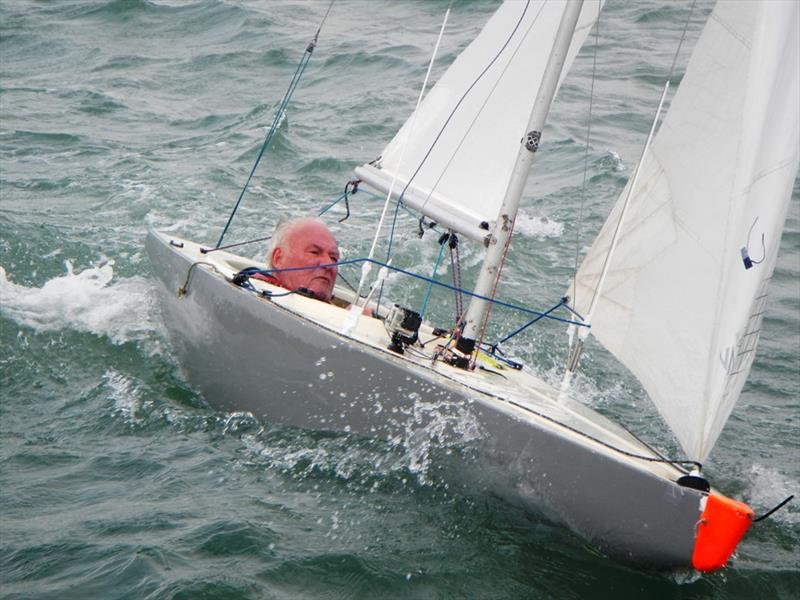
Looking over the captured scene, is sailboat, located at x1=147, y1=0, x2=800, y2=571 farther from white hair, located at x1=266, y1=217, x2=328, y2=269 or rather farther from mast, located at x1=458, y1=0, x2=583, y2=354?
white hair, located at x1=266, y1=217, x2=328, y2=269

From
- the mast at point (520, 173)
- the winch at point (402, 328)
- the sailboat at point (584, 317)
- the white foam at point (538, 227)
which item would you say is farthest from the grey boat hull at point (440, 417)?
the white foam at point (538, 227)

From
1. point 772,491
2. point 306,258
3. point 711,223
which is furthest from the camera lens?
point 306,258

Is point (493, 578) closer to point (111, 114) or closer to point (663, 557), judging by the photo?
point (663, 557)

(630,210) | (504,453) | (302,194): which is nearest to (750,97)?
(630,210)

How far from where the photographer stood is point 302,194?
35.3 feet

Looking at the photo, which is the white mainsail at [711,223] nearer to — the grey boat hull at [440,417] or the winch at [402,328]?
the grey boat hull at [440,417]

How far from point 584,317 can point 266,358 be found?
1627 millimetres

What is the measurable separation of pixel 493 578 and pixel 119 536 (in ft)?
5.36

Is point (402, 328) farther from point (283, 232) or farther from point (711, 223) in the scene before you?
point (711, 223)

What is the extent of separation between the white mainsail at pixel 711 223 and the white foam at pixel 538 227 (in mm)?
4530

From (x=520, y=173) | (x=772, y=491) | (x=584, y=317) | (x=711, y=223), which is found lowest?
(x=772, y=491)

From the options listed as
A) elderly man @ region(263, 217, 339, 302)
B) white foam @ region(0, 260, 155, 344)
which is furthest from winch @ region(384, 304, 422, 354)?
white foam @ region(0, 260, 155, 344)

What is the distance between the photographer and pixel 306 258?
6566 millimetres

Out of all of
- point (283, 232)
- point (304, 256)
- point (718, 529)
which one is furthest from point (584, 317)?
point (283, 232)
